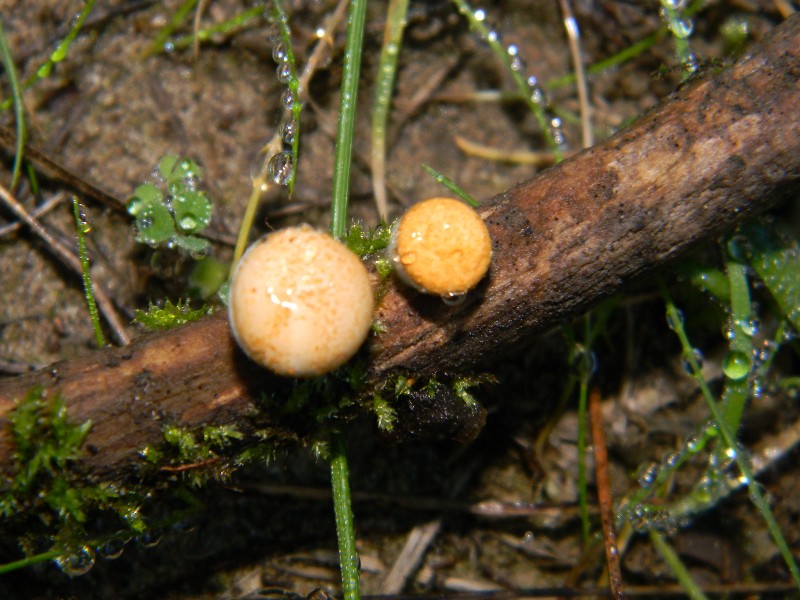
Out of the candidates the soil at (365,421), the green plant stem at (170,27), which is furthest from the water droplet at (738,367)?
the green plant stem at (170,27)

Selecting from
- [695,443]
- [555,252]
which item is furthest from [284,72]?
[695,443]

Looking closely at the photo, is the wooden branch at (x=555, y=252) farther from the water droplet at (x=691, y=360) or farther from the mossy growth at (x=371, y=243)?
the water droplet at (x=691, y=360)

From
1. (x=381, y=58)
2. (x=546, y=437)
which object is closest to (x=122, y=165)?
(x=381, y=58)

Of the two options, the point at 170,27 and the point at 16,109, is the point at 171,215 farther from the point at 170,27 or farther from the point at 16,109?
the point at 170,27

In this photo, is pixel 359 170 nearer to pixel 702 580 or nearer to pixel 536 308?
pixel 536 308

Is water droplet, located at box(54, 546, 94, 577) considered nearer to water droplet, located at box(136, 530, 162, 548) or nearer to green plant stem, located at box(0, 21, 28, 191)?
water droplet, located at box(136, 530, 162, 548)
